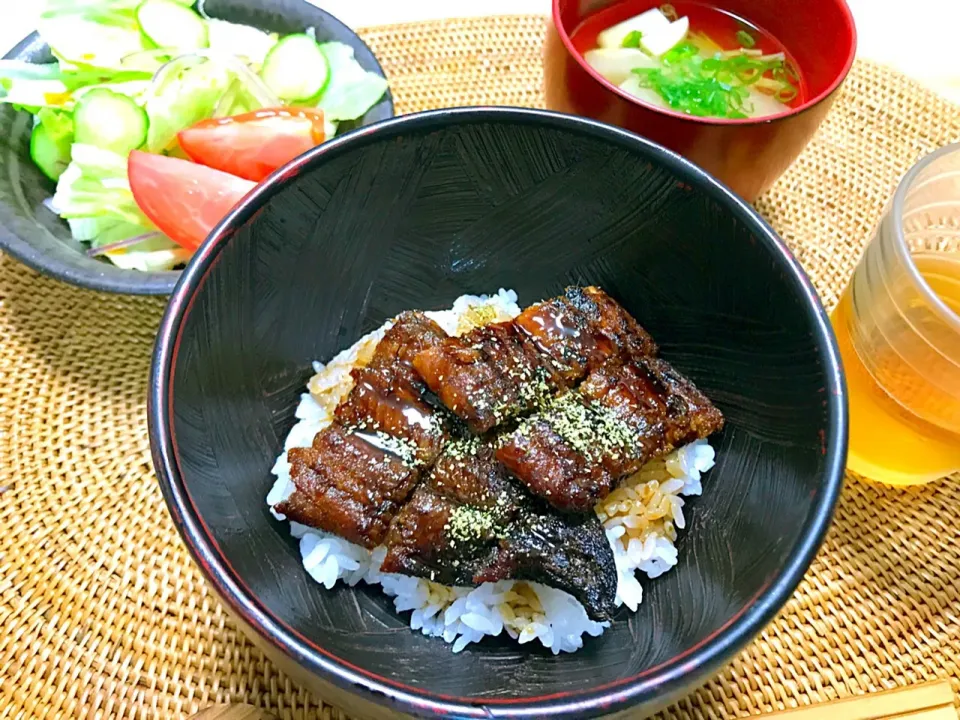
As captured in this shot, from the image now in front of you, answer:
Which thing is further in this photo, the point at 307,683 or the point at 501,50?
the point at 501,50

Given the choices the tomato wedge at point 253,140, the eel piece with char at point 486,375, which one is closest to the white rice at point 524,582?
the eel piece with char at point 486,375

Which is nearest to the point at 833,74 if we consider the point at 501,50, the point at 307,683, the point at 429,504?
the point at 501,50

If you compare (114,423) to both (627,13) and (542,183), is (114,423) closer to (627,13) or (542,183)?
(542,183)

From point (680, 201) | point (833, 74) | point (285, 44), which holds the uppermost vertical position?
point (833, 74)

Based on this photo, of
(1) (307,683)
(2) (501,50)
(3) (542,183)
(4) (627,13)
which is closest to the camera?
(1) (307,683)

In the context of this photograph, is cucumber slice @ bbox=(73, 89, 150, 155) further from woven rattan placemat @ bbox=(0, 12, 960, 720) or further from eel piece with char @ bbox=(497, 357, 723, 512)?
eel piece with char @ bbox=(497, 357, 723, 512)

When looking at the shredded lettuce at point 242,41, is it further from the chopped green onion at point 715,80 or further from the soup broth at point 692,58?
the chopped green onion at point 715,80

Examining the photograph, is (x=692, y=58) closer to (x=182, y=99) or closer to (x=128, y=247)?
(x=182, y=99)

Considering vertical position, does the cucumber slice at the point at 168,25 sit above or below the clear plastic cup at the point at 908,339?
below
